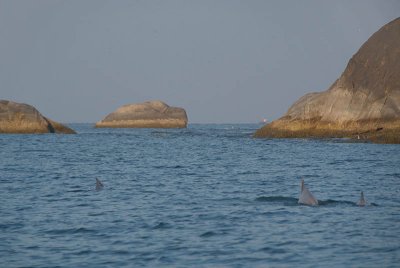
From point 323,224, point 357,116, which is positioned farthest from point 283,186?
point 357,116

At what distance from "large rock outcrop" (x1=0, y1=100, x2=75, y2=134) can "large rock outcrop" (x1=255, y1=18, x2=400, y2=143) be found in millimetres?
35811

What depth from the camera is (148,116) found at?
178m

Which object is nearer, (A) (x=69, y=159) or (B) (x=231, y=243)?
(B) (x=231, y=243)

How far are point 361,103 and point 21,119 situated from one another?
168ft

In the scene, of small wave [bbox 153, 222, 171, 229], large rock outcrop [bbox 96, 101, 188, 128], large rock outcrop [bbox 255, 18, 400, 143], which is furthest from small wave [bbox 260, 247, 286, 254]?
large rock outcrop [bbox 96, 101, 188, 128]

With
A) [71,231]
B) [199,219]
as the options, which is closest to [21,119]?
[199,219]

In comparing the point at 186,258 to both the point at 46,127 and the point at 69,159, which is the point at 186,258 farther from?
the point at 46,127

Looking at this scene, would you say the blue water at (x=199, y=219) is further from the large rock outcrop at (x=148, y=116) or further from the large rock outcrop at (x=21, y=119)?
the large rock outcrop at (x=148, y=116)

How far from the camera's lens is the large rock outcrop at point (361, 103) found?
2500 inches

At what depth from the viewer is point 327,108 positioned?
232 feet

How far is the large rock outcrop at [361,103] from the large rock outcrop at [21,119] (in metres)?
35.8

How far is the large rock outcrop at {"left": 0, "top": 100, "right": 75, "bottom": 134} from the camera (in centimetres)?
9575

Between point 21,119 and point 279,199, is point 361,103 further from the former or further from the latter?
point 21,119

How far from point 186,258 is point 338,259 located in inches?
112
